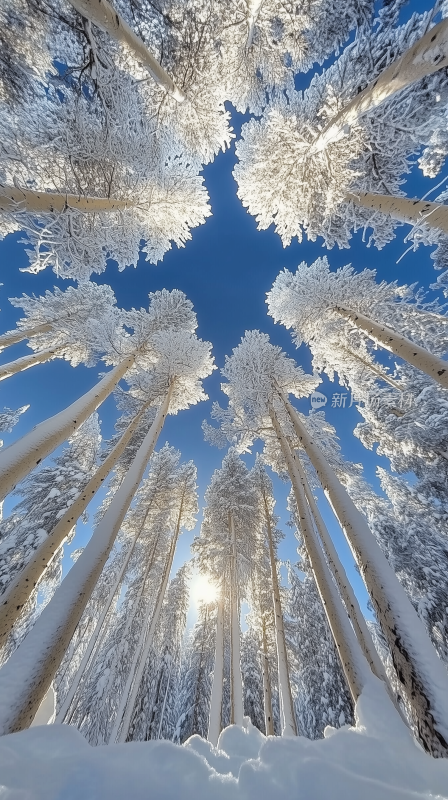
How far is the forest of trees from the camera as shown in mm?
4312

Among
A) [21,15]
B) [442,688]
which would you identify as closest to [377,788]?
[442,688]

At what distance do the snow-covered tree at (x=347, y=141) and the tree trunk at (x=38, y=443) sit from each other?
6.51 metres

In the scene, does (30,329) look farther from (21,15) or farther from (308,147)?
(308,147)

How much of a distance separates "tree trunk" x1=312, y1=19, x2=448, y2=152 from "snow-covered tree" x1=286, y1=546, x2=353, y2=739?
38.5 ft

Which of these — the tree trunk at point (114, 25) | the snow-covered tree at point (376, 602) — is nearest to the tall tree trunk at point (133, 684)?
the snow-covered tree at point (376, 602)

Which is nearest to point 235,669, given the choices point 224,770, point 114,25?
point 224,770

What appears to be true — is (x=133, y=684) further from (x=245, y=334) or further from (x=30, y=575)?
(x=245, y=334)

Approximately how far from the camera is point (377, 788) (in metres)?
1.06

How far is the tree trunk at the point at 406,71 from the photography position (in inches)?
133

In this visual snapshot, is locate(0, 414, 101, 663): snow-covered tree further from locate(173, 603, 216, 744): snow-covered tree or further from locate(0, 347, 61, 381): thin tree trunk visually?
locate(173, 603, 216, 744): snow-covered tree

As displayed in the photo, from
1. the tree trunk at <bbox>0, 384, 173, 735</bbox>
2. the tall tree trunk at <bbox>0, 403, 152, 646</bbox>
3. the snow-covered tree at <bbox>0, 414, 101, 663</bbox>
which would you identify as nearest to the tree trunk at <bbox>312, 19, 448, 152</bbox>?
the tree trunk at <bbox>0, 384, 173, 735</bbox>

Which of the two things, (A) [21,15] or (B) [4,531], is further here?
(B) [4,531]

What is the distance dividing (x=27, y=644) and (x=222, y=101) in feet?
36.5

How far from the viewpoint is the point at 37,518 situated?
8.84 metres
